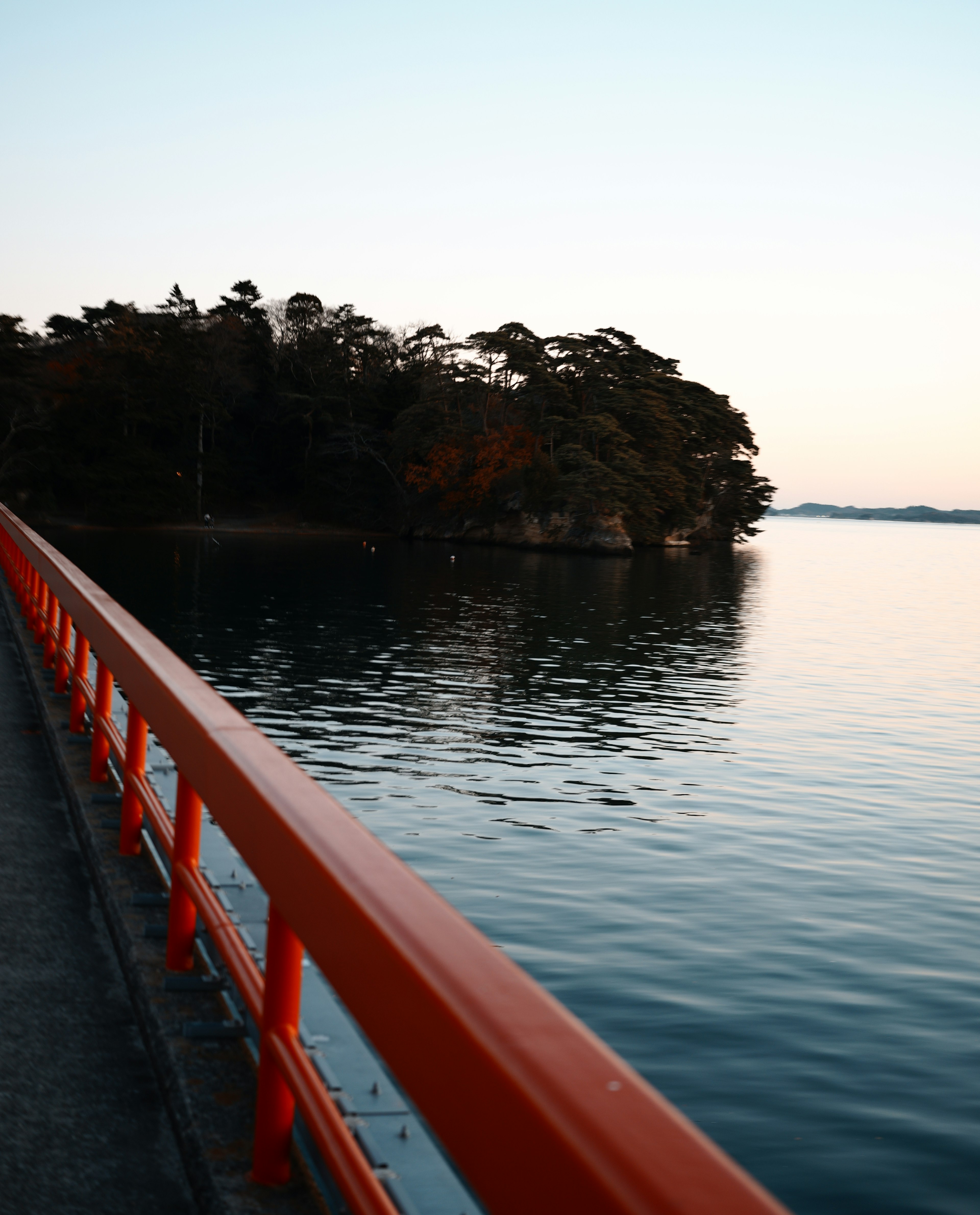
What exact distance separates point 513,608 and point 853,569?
58.3 metres

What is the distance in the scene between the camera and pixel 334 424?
8738cm

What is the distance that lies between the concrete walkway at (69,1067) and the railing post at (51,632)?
4.13 m

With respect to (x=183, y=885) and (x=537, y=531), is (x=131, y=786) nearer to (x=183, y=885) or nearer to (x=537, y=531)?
(x=183, y=885)

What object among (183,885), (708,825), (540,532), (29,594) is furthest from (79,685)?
(540,532)

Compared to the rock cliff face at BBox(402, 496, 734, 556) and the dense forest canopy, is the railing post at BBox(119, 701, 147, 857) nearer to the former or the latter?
the dense forest canopy

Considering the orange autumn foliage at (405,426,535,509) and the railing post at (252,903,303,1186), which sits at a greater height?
the orange autumn foliage at (405,426,535,509)

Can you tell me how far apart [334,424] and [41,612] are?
7911 cm

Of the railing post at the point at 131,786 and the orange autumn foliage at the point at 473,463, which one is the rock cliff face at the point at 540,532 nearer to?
the orange autumn foliage at the point at 473,463

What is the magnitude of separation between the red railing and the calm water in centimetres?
490

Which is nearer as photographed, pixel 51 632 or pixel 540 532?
pixel 51 632

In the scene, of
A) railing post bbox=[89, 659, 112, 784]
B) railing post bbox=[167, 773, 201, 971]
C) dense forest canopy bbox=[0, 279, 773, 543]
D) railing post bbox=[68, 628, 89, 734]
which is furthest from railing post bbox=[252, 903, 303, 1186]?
dense forest canopy bbox=[0, 279, 773, 543]

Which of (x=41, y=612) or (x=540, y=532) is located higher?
(x=540, y=532)

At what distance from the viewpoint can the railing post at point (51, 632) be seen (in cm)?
883

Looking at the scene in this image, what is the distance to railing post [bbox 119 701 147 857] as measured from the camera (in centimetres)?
406
